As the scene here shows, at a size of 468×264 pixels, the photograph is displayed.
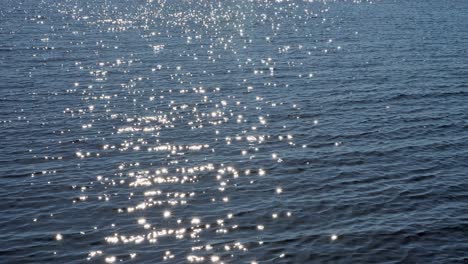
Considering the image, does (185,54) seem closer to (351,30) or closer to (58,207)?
(351,30)

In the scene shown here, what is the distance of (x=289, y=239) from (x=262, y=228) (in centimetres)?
189

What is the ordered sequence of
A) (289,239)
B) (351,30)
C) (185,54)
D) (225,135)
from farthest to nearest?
(351,30), (185,54), (225,135), (289,239)

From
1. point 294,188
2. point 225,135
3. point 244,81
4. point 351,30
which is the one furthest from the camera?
point 351,30

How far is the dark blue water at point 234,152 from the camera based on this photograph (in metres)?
31.5

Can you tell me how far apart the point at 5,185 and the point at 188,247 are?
15.0m

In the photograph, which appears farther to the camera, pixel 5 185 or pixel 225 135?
pixel 225 135

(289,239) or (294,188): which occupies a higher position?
(294,188)

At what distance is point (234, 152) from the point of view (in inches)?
1746

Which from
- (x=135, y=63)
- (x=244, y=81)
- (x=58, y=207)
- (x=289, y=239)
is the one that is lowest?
(x=289, y=239)

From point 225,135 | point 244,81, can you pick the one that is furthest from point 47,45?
point 225,135

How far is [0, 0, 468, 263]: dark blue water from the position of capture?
3152 cm

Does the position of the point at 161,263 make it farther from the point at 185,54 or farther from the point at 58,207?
the point at 185,54

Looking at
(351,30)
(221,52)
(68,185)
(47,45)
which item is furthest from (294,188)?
(351,30)

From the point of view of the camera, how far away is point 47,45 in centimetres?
8619
